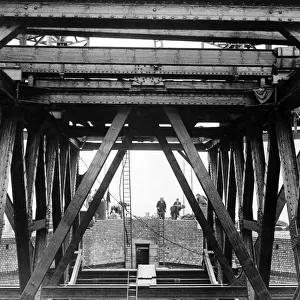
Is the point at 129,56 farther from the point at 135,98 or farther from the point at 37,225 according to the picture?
the point at 37,225

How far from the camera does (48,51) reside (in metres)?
6.27

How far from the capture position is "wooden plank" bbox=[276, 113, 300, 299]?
17.0 ft

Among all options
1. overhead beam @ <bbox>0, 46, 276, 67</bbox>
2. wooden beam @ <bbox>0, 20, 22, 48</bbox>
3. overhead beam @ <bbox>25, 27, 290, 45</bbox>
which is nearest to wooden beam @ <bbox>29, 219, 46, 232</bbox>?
overhead beam @ <bbox>0, 46, 276, 67</bbox>

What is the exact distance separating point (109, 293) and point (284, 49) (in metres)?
5.00

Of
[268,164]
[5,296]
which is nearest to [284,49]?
[268,164]

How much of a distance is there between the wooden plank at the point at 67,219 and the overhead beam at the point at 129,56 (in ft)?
3.51

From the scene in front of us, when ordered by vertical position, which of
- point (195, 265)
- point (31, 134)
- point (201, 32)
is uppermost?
point (201, 32)

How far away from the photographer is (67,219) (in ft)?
18.5

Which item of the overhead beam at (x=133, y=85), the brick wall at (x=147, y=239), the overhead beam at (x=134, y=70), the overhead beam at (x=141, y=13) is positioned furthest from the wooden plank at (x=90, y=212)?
the brick wall at (x=147, y=239)

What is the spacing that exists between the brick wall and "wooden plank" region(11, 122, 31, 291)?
10339mm

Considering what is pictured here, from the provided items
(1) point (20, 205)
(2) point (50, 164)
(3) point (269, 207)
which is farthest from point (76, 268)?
(3) point (269, 207)

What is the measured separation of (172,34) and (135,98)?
111 centimetres

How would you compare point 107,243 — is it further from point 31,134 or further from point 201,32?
point 201,32

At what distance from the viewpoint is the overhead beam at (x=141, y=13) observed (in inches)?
162
